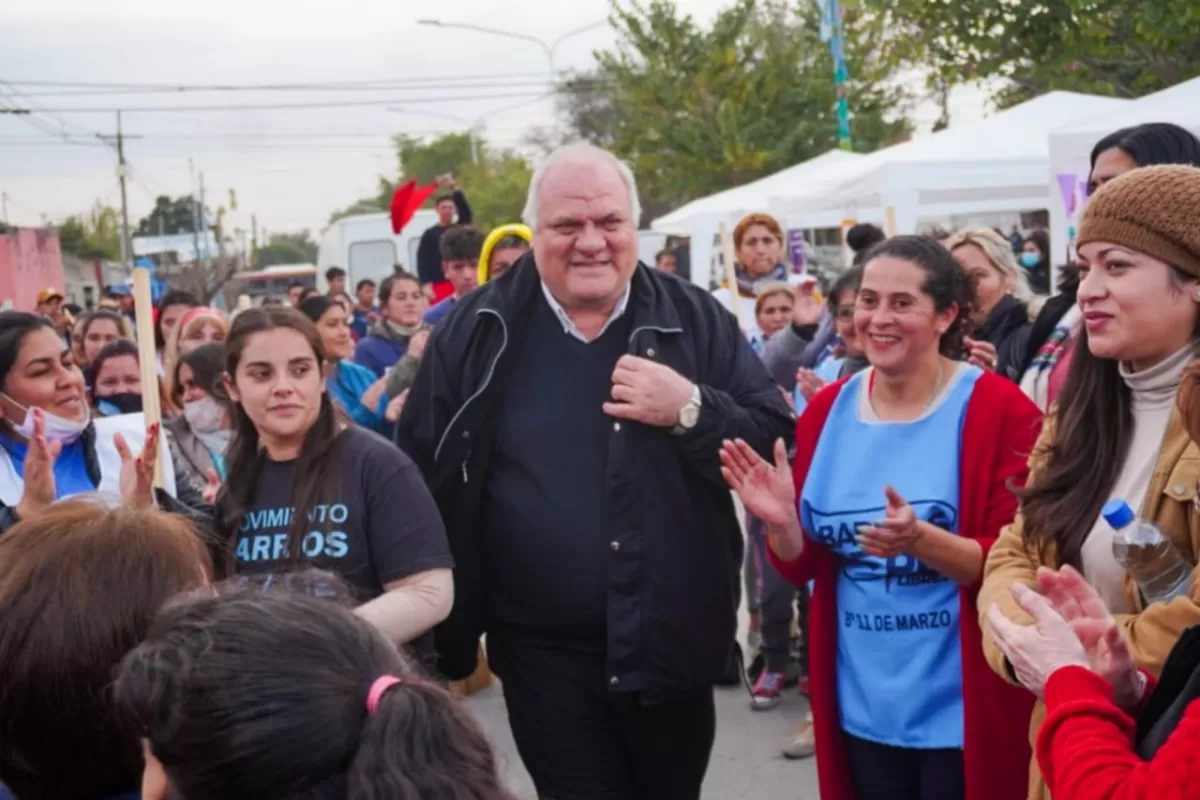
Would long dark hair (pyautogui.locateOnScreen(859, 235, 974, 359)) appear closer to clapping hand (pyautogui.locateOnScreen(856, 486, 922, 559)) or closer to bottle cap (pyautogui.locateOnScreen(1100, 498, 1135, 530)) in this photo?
clapping hand (pyautogui.locateOnScreen(856, 486, 922, 559))

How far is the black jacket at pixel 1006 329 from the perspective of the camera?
209 inches

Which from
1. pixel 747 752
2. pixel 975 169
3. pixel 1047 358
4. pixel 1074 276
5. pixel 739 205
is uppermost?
pixel 739 205

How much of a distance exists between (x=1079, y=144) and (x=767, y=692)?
3.76m

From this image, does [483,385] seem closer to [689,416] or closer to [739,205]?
[689,416]

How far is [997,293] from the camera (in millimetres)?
5715

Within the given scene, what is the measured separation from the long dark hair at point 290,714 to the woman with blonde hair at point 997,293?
3884 mm

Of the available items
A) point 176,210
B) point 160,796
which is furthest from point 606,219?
point 176,210

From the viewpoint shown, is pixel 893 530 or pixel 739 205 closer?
pixel 893 530

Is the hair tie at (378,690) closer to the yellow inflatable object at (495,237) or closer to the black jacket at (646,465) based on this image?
the black jacket at (646,465)

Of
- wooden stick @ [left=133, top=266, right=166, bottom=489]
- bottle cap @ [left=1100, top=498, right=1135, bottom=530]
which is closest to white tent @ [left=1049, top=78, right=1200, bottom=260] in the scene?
wooden stick @ [left=133, top=266, right=166, bottom=489]

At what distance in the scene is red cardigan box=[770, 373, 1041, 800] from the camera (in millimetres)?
3424

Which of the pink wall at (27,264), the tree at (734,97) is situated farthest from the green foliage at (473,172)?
the pink wall at (27,264)

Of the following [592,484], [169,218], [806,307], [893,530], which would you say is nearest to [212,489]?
[592,484]

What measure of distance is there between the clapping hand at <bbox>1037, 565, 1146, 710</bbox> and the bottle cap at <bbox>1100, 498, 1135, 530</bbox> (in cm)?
17
